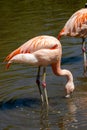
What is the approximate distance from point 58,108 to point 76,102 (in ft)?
1.44

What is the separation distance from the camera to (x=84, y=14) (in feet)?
30.8

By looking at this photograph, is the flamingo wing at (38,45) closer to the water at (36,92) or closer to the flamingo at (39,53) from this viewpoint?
the flamingo at (39,53)

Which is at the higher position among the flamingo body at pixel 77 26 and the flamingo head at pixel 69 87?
the flamingo body at pixel 77 26

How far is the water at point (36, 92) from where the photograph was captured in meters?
6.56

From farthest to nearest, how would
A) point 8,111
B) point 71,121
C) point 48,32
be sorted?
point 48,32
point 8,111
point 71,121

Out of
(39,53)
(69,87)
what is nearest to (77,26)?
(69,87)

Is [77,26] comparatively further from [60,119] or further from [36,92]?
[60,119]

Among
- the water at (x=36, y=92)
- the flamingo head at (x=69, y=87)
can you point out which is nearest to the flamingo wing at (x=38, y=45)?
the flamingo head at (x=69, y=87)

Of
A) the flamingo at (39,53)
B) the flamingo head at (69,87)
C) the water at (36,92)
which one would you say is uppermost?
the flamingo at (39,53)

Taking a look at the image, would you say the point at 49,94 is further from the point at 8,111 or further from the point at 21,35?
the point at 21,35

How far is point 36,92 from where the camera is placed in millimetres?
8094

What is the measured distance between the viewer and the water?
21.5ft

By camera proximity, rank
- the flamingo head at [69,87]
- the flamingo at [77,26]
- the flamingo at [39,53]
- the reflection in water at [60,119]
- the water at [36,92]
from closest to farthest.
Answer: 1. the reflection in water at [60,119]
2. the water at [36,92]
3. the flamingo at [39,53]
4. the flamingo head at [69,87]
5. the flamingo at [77,26]

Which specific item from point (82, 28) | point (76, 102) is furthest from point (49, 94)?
point (82, 28)
